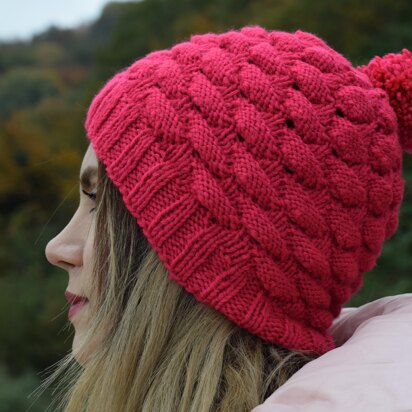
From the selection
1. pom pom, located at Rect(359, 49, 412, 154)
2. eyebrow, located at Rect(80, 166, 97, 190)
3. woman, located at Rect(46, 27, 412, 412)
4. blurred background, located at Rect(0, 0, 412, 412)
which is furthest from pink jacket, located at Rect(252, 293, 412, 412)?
blurred background, located at Rect(0, 0, 412, 412)

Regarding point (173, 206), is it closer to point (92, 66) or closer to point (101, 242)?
point (101, 242)

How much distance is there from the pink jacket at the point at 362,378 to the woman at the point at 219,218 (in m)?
0.17

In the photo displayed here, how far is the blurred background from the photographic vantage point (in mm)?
4922

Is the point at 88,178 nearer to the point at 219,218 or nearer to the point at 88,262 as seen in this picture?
the point at 88,262

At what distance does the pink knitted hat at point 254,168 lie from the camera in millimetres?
1312

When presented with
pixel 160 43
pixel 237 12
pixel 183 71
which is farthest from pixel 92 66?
pixel 183 71

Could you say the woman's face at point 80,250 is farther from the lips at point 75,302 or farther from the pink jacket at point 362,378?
the pink jacket at point 362,378

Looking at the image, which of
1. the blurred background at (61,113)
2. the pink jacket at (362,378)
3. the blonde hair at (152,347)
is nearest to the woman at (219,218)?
the blonde hair at (152,347)

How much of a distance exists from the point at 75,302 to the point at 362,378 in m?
0.71

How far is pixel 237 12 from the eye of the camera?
22.6 ft

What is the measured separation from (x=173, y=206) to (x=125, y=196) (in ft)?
0.37

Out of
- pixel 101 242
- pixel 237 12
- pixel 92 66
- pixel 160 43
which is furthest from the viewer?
pixel 92 66

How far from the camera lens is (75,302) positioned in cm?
149

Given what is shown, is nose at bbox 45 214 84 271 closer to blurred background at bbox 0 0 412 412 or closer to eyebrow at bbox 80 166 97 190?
eyebrow at bbox 80 166 97 190
